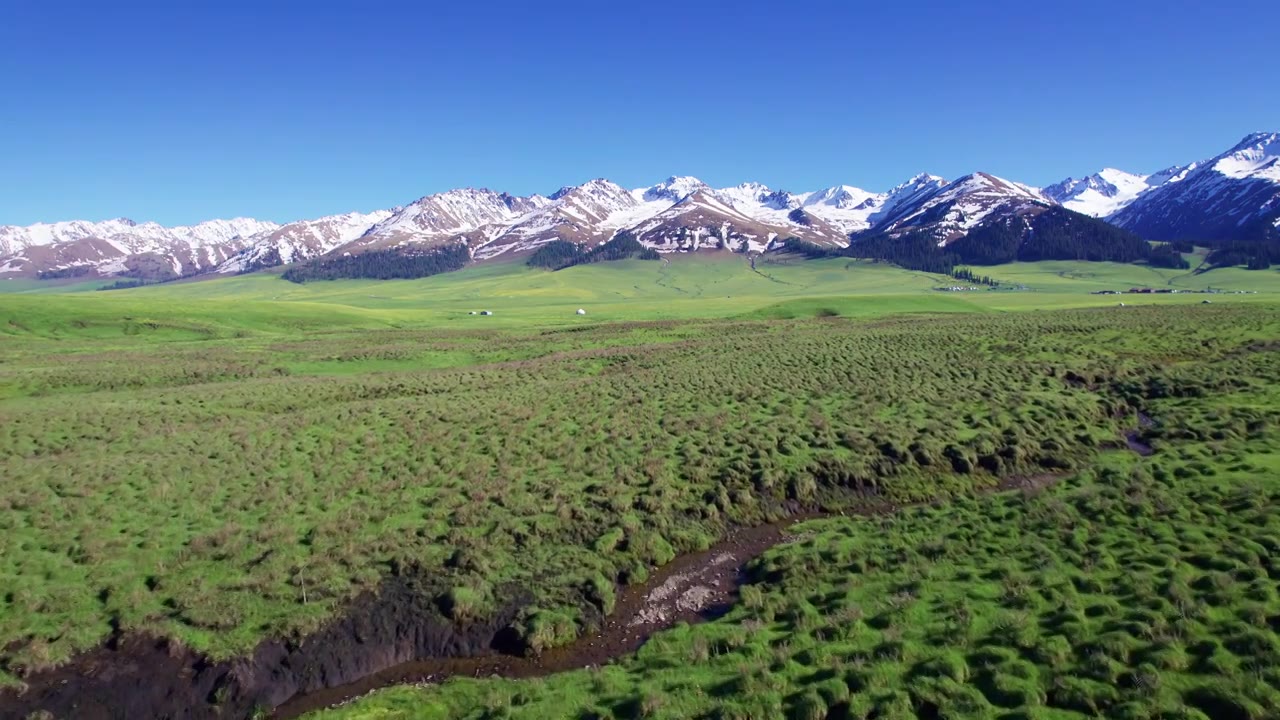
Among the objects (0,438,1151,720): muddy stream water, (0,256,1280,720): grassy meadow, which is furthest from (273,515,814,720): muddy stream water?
(0,256,1280,720): grassy meadow

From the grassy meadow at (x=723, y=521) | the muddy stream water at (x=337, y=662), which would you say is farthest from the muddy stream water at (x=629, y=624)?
the grassy meadow at (x=723, y=521)

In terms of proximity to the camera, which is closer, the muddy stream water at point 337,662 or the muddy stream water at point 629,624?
the muddy stream water at point 337,662

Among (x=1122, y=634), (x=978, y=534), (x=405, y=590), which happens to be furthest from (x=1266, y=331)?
(x=405, y=590)

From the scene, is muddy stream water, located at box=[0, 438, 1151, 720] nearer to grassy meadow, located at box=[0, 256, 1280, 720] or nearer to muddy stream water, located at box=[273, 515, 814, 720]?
muddy stream water, located at box=[273, 515, 814, 720]

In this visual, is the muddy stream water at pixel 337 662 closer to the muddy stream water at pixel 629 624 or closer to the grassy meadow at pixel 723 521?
the muddy stream water at pixel 629 624

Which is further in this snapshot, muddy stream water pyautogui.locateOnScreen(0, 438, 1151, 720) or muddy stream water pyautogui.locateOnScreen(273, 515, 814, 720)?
muddy stream water pyautogui.locateOnScreen(273, 515, 814, 720)

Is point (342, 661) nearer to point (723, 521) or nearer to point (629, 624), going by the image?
point (629, 624)

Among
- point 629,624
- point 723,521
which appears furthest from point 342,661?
point 723,521

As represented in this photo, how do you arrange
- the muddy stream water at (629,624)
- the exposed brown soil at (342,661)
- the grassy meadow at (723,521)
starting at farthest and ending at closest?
the muddy stream water at (629,624)
the exposed brown soil at (342,661)
the grassy meadow at (723,521)
